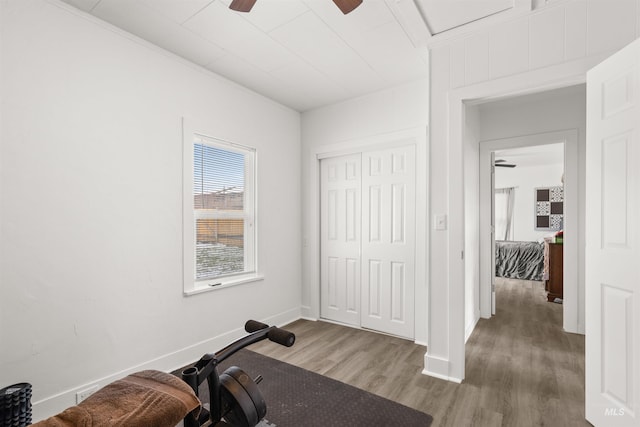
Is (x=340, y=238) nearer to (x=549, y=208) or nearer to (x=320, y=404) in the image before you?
(x=320, y=404)

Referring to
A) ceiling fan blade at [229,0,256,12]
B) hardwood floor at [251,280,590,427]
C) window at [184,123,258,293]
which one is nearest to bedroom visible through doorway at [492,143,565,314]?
hardwood floor at [251,280,590,427]

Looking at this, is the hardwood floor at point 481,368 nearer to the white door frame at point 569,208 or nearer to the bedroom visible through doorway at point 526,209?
the white door frame at point 569,208

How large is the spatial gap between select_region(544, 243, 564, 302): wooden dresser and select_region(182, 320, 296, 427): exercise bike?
4.80m

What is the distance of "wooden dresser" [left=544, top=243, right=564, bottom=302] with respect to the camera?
4.34m

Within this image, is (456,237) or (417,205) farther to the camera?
(417,205)

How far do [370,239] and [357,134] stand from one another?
3.93 ft

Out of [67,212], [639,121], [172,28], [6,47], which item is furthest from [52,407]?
[639,121]

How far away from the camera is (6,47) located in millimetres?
1734

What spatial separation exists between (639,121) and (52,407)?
3.66 meters

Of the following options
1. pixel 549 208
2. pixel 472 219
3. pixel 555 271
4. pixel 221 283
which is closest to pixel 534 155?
pixel 549 208

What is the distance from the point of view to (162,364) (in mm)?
2443

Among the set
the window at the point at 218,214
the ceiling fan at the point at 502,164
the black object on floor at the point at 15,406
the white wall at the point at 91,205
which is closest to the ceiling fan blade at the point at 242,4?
the white wall at the point at 91,205

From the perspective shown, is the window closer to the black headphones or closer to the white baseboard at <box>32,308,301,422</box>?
the white baseboard at <box>32,308,301,422</box>

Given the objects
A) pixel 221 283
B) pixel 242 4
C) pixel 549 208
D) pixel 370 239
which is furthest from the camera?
pixel 549 208
